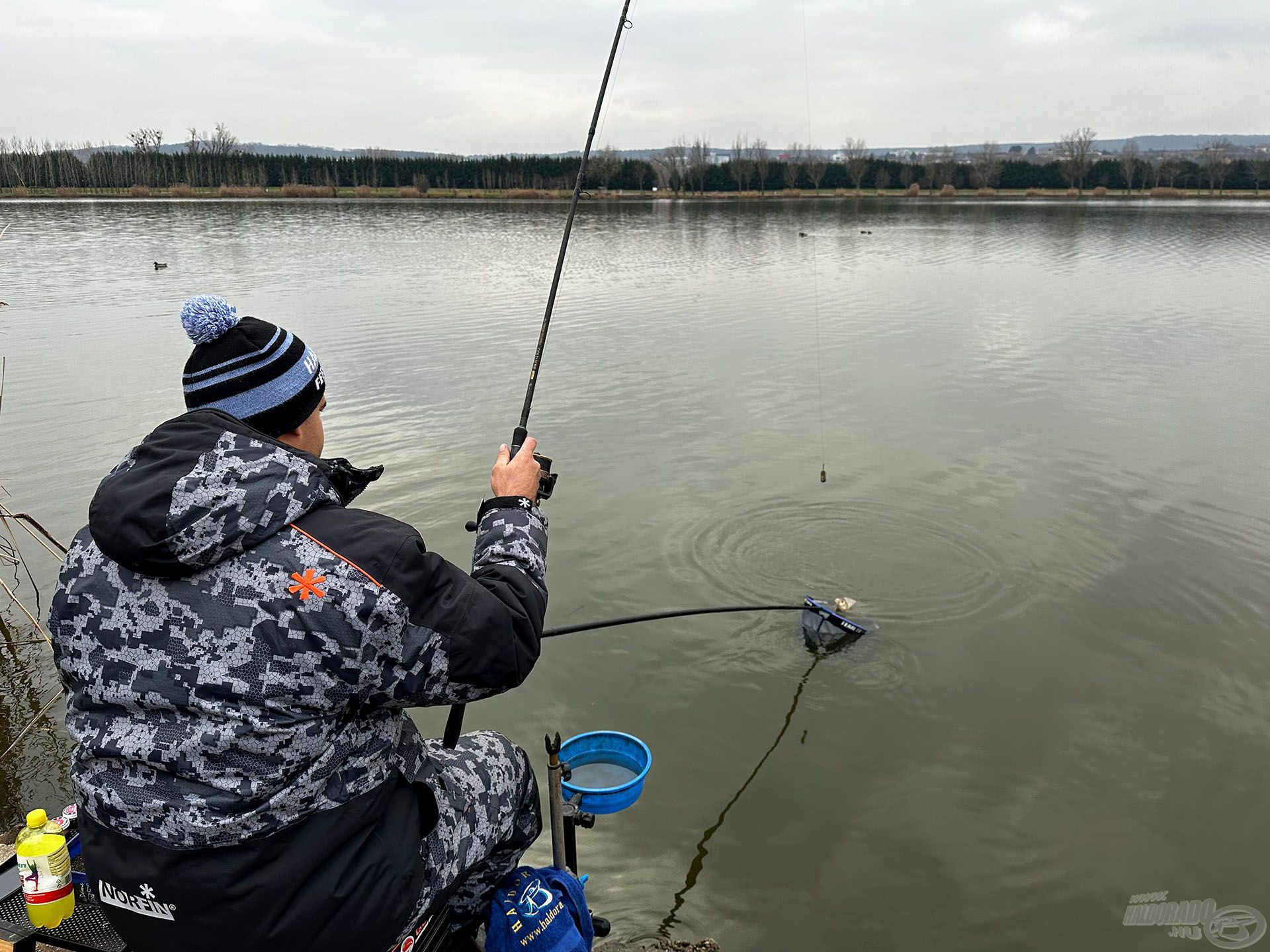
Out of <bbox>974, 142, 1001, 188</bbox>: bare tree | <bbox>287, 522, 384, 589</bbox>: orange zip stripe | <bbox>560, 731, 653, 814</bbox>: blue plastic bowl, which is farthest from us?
<bbox>974, 142, 1001, 188</bbox>: bare tree

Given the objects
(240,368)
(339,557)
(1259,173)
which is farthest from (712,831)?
(1259,173)

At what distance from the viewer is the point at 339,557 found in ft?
5.82

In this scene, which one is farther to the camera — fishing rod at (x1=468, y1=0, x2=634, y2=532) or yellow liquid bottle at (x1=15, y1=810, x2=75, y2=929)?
fishing rod at (x1=468, y1=0, x2=634, y2=532)

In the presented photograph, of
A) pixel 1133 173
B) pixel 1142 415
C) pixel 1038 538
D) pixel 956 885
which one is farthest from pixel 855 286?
pixel 1133 173

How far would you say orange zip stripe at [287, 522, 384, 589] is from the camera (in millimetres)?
1771

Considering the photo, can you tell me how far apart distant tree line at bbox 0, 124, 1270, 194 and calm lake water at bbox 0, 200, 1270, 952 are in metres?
57.0

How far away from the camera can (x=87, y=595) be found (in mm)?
1762

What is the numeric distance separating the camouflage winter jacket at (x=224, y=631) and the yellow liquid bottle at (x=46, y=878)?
2.47 feet

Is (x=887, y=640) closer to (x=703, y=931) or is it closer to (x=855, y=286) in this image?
(x=703, y=931)

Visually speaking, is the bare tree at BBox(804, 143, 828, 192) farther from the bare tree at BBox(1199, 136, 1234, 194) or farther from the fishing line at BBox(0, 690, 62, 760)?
the fishing line at BBox(0, 690, 62, 760)

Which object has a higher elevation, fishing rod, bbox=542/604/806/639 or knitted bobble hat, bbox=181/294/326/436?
knitted bobble hat, bbox=181/294/326/436

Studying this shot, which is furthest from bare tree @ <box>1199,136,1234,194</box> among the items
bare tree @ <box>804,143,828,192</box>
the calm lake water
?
the calm lake water

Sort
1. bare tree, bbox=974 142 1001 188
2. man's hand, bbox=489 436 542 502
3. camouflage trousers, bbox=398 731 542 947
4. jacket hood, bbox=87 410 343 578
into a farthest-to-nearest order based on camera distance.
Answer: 1. bare tree, bbox=974 142 1001 188
2. man's hand, bbox=489 436 542 502
3. camouflage trousers, bbox=398 731 542 947
4. jacket hood, bbox=87 410 343 578

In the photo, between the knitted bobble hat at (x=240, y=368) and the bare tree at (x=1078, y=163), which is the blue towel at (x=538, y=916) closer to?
the knitted bobble hat at (x=240, y=368)
